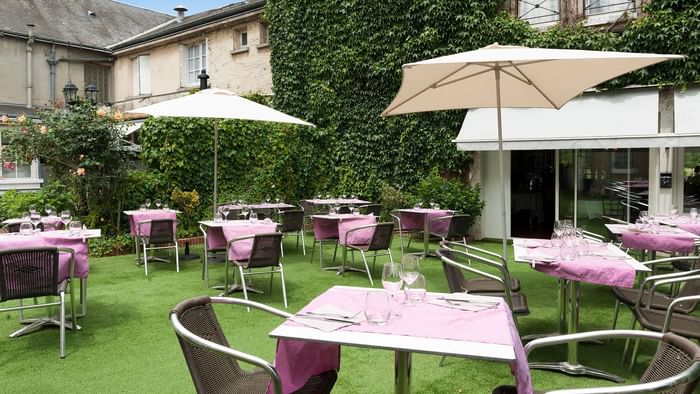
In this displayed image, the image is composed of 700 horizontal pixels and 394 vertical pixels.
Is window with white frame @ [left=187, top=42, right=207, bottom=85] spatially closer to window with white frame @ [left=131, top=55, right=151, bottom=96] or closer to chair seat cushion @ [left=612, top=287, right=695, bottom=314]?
window with white frame @ [left=131, top=55, right=151, bottom=96]

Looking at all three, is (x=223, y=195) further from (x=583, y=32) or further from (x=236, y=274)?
(x=583, y=32)

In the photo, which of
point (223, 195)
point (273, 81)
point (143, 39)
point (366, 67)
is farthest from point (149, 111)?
point (143, 39)

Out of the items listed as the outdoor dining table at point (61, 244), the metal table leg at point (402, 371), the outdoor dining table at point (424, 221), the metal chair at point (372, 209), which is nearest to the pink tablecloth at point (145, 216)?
the outdoor dining table at point (61, 244)

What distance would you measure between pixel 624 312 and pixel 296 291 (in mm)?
3997

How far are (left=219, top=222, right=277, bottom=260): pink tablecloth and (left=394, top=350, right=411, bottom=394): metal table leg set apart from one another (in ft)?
12.9

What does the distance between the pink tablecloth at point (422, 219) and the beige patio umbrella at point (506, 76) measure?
352cm

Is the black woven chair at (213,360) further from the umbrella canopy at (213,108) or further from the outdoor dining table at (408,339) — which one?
the umbrella canopy at (213,108)

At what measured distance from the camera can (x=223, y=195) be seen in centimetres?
1230

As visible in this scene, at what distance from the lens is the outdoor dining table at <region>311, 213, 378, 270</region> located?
Result: 25.1 ft

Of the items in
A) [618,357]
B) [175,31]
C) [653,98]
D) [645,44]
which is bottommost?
[618,357]

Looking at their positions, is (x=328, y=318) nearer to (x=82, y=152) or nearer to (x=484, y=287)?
(x=484, y=287)

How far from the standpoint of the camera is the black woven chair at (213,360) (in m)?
2.22

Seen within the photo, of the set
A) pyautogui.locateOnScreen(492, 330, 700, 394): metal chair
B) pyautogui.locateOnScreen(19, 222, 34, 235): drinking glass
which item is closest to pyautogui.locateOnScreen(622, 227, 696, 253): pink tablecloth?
pyautogui.locateOnScreen(492, 330, 700, 394): metal chair

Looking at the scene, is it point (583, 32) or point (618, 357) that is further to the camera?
point (583, 32)
